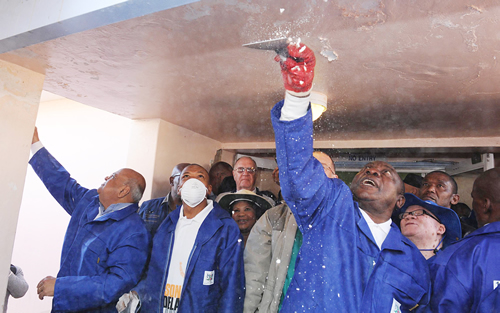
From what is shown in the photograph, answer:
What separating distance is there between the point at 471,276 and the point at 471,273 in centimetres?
1

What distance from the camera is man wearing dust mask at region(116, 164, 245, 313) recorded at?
7.18 feet

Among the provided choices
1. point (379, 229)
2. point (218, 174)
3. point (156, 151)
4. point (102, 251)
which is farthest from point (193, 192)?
point (156, 151)

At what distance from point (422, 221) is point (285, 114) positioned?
5.03ft

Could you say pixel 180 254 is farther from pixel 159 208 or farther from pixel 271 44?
pixel 271 44

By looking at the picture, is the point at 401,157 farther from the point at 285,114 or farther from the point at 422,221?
the point at 285,114

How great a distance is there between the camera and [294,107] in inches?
51.5

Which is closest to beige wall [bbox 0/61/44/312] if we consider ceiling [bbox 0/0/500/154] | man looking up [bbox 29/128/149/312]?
ceiling [bbox 0/0/500/154]

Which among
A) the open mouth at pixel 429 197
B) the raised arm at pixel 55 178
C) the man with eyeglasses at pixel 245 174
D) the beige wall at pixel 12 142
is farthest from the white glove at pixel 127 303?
the open mouth at pixel 429 197

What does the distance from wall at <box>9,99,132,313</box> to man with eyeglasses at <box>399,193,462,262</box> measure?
3.59 metres

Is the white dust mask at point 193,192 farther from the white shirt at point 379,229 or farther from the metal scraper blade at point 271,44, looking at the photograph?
the metal scraper blade at point 271,44

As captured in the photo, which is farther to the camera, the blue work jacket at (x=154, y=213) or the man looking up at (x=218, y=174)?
the man looking up at (x=218, y=174)

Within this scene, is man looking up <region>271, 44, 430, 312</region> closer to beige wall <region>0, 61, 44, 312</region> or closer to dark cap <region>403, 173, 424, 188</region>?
beige wall <region>0, 61, 44, 312</region>

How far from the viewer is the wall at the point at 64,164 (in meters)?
4.63

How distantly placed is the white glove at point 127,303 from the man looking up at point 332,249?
4.02ft
